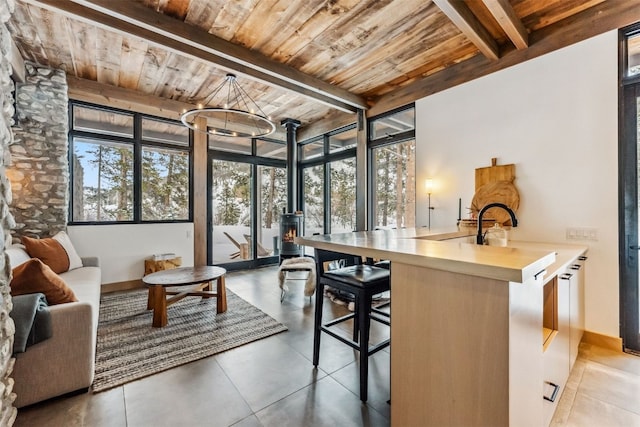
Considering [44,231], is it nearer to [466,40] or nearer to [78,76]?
[78,76]

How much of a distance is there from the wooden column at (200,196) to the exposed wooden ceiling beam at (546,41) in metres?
3.75

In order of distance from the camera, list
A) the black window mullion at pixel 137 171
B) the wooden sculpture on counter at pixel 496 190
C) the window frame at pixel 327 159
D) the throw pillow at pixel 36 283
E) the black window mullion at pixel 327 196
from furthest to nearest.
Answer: the black window mullion at pixel 327 196, the window frame at pixel 327 159, the black window mullion at pixel 137 171, the wooden sculpture on counter at pixel 496 190, the throw pillow at pixel 36 283

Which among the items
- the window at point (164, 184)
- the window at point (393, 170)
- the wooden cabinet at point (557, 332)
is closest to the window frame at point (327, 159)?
the window at point (393, 170)

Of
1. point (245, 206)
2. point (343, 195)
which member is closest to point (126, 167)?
point (245, 206)

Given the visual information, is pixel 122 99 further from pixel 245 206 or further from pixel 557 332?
pixel 557 332

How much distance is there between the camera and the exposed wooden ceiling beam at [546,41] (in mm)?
2539

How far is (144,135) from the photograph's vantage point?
4953mm

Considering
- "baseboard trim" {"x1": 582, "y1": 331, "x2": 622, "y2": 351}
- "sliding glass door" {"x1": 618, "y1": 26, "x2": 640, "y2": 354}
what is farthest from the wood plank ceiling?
"baseboard trim" {"x1": 582, "y1": 331, "x2": 622, "y2": 351}

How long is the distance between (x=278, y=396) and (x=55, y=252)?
3274 millimetres

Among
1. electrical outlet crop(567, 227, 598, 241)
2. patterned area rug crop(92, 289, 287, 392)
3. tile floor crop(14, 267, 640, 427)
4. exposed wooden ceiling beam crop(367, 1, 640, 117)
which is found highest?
exposed wooden ceiling beam crop(367, 1, 640, 117)

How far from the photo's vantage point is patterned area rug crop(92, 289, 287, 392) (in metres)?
2.27

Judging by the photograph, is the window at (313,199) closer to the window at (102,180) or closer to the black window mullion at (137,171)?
the black window mullion at (137,171)

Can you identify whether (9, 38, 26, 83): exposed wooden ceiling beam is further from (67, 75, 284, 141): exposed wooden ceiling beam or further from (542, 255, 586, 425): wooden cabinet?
(542, 255, 586, 425): wooden cabinet

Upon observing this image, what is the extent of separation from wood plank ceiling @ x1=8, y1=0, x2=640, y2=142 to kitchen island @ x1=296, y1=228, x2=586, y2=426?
238 centimetres
